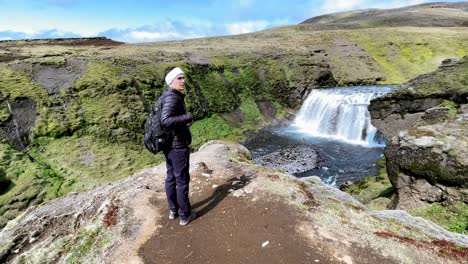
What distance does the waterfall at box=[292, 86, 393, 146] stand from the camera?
34094mm

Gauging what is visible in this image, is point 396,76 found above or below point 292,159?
above

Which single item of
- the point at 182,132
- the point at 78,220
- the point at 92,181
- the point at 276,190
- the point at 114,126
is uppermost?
the point at 182,132

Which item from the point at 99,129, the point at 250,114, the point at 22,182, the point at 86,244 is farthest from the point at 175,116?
the point at 250,114

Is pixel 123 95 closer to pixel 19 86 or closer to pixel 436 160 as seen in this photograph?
pixel 19 86

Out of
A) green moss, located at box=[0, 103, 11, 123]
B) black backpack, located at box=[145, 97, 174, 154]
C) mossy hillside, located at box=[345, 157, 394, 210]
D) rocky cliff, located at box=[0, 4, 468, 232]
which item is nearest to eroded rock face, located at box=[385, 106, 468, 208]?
mossy hillside, located at box=[345, 157, 394, 210]

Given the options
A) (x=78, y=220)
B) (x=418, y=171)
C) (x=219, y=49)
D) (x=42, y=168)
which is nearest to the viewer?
(x=78, y=220)

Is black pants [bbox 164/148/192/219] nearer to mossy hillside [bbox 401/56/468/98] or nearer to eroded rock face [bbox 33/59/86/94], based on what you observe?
mossy hillside [bbox 401/56/468/98]

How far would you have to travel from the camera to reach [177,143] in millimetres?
8969

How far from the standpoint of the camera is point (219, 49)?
5422 cm

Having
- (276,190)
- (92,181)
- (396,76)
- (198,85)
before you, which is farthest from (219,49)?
(276,190)

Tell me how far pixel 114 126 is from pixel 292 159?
16229 millimetres

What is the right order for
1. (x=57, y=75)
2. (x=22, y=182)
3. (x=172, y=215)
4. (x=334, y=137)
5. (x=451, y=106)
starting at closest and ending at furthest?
(x=172, y=215)
(x=451, y=106)
(x=22, y=182)
(x=57, y=75)
(x=334, y=137)

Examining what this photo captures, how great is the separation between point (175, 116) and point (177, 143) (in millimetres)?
760

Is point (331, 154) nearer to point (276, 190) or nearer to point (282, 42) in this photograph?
point (276, 190)
